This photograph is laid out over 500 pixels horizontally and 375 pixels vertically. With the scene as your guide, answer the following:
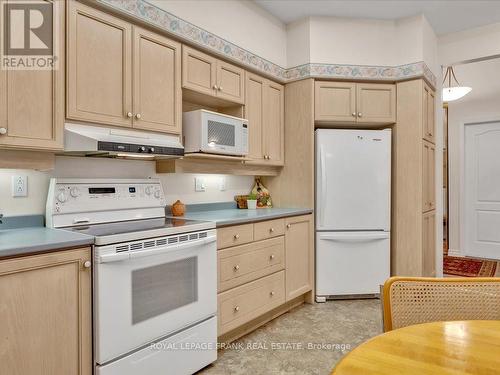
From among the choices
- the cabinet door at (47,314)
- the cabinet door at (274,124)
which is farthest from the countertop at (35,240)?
the cabinet door at (274,124)

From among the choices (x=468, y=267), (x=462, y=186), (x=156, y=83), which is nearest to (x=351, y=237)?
(x=156, y=83)

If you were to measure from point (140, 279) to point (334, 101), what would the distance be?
2.50m

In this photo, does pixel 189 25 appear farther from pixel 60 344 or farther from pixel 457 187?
pixel 457 187

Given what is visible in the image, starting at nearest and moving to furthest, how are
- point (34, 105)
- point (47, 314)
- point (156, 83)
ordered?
point (47, 314) < point (34, 105) < point (156, 83)

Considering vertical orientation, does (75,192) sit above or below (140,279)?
above

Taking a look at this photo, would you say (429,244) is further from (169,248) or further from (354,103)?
(169,248)

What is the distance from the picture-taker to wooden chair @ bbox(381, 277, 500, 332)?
121 centimetres

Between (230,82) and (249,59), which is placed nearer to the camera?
(230,82)

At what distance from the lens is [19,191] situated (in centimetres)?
194

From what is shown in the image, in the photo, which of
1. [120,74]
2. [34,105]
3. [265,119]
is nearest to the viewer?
[34,105]

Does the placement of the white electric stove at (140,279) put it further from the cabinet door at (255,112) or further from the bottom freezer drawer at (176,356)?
the cabinet door at (255,112)

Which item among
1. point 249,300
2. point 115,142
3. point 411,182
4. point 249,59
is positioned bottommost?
point 249,300

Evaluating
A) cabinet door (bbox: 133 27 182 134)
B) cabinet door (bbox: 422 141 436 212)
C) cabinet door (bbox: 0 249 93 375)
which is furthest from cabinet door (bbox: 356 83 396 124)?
cabinet door (bbox: 0 249 93 375)

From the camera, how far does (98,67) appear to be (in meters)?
2.01
